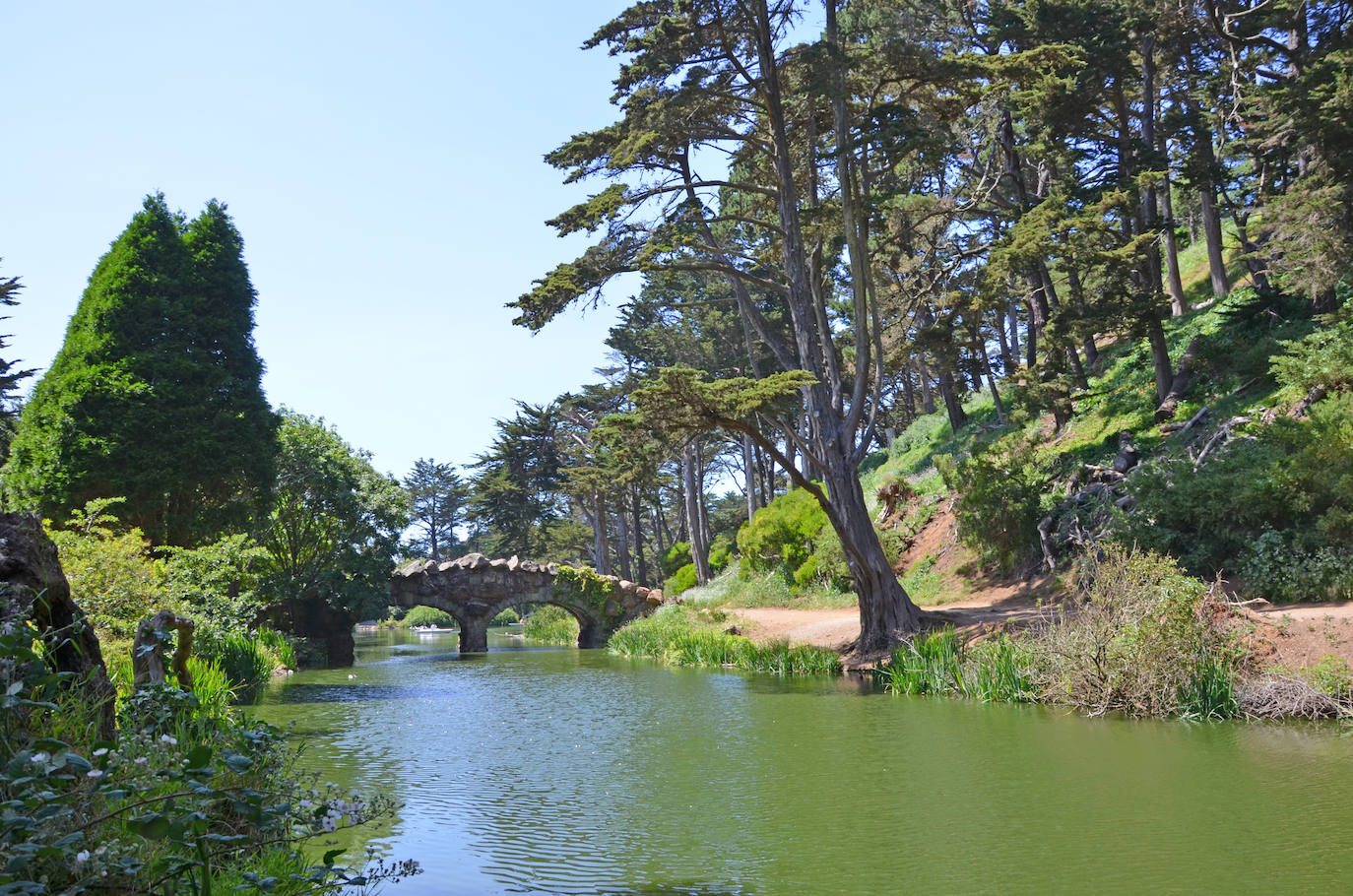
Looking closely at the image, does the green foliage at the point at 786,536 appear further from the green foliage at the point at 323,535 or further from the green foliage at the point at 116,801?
the green foliage at the point at 116,801

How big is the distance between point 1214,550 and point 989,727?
6.48 meters

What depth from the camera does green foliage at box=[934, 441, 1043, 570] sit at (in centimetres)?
2038

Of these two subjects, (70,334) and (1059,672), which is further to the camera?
(70,334)

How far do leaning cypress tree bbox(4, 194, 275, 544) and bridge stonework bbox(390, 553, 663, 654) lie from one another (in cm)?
832

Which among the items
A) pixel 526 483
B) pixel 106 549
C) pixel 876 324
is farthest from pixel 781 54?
pixel 526 483

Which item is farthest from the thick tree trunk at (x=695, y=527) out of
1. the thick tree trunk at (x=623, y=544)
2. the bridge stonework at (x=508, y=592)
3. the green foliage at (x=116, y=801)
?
the green foliage at (x=116, y=801)

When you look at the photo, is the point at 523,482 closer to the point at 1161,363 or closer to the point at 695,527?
the point at 695,527

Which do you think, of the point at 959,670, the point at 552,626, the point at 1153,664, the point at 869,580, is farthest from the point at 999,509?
the point at 552,626

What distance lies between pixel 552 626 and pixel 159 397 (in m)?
19.7

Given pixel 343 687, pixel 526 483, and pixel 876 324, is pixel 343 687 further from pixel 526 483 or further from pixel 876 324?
pixel 526 483

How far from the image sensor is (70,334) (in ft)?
71.0

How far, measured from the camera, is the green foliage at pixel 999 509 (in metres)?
20.4

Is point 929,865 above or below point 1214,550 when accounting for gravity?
below

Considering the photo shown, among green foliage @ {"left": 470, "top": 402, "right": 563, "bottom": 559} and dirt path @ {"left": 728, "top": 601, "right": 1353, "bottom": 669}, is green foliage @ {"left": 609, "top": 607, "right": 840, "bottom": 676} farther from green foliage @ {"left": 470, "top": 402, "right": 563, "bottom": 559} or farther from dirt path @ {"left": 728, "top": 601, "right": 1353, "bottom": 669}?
green foliage @ {"left": 470, "top": 402, "right": 563, "bottom": 559}
